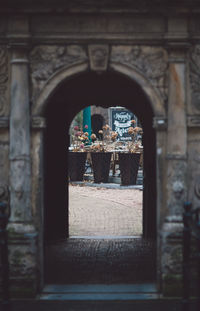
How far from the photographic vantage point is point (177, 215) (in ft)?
18.6

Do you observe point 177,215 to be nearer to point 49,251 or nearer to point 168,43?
point 168,43

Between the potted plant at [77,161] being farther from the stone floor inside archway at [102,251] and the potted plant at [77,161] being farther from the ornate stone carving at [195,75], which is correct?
the ornate stone carving at [195,75]

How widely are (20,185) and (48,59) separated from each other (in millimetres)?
1539

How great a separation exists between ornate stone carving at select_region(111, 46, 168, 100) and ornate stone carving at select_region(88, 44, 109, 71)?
0.31 ft

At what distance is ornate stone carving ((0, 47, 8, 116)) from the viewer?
5.71 m

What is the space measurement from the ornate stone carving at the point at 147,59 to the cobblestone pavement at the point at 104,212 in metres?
4.80

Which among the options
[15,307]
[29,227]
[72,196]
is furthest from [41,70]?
[72,196]

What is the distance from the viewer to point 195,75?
5699 millimetres

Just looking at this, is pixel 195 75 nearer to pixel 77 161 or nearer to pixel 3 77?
pixel 3 77

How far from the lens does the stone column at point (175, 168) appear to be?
5.62 meters

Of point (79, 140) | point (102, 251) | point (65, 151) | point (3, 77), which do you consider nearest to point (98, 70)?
point (3, 77)

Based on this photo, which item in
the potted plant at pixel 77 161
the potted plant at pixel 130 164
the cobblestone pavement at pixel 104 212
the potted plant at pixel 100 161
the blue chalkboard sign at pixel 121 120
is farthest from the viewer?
the blue chalkboard sign at pixel 121 120

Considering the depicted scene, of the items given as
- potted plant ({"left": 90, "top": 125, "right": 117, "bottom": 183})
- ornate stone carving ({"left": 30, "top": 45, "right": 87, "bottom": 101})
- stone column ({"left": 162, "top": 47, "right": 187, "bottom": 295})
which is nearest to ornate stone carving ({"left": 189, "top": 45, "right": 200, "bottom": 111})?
stone column ({"left": 162, "top": 47, "right": 187, "bottom": 295})

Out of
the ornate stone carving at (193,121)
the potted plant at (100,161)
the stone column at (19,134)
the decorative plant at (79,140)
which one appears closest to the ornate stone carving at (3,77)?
the stone column at (19,134)
